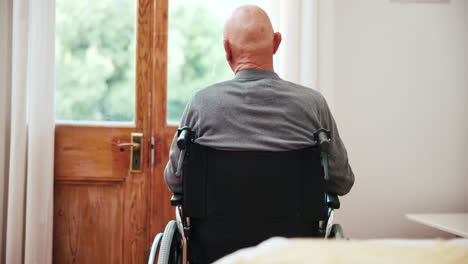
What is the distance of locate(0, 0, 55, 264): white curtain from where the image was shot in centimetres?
228

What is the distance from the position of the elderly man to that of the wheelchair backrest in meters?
0.04

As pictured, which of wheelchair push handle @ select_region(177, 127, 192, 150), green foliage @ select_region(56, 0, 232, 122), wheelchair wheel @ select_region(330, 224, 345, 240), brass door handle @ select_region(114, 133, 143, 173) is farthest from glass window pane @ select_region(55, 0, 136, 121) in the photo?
wheelchair wheel @ select_region(330, 224, 345, 240)

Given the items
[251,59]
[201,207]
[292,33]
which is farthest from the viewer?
Result: [292,33]

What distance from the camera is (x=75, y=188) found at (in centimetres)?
247

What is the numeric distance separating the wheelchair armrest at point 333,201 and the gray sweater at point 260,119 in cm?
4

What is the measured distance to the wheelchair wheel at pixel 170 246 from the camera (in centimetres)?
131

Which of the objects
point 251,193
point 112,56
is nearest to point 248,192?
point 251,193

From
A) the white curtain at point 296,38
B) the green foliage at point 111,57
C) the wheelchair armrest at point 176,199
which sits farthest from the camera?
the green foliage at point 111,57

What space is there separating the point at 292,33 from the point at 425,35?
81 centimetres

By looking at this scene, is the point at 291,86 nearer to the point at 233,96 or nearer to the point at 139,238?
the point at 233,96

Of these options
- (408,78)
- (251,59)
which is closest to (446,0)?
(408,78)

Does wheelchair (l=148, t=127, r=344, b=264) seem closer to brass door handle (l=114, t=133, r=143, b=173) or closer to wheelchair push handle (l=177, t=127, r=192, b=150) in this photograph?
wheelchair push handle (l=177, t=127, r=192, b=150)

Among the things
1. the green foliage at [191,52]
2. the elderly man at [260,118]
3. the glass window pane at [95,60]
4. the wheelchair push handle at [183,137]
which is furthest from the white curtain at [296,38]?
the wheelchair push handle at [183,137]

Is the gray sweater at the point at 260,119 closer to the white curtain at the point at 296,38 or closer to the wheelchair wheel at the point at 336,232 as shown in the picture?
the wheelchair wheel at the point at 336,232
